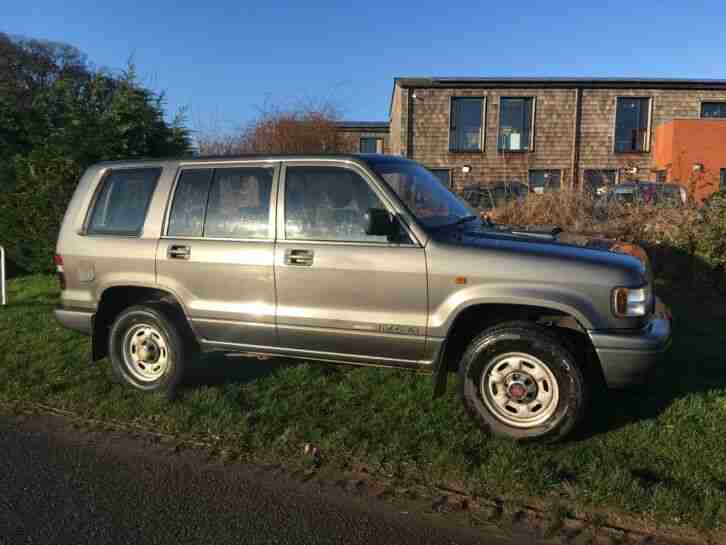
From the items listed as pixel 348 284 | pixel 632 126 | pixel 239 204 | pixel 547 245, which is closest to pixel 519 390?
pixel 547 245

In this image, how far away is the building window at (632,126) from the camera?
26797 millimetres

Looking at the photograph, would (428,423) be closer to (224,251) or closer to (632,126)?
(224,251)

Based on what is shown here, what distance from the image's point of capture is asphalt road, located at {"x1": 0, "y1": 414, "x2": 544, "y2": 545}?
3.09 metres

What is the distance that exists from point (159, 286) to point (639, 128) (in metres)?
26.8

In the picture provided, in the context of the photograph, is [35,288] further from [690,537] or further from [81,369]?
[690,537]

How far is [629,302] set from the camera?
387 cm

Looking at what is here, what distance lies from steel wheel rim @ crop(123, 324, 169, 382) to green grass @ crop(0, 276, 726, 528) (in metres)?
0.21

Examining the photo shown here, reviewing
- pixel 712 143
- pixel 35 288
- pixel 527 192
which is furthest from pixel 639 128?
pixel 35 288

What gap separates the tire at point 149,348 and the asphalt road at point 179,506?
923 millimetres

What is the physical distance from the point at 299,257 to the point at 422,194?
1.07 m

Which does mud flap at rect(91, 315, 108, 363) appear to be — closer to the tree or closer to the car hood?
the car hood

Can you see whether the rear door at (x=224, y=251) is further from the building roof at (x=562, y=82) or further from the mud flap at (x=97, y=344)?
the building roof at (x=562, y=82)

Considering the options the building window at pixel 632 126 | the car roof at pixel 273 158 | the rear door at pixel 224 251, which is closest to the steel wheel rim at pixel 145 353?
the rear door at pixel 224 251

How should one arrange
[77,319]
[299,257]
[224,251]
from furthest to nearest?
1. [77,319]
2. [224,251]
3. [299,257]
